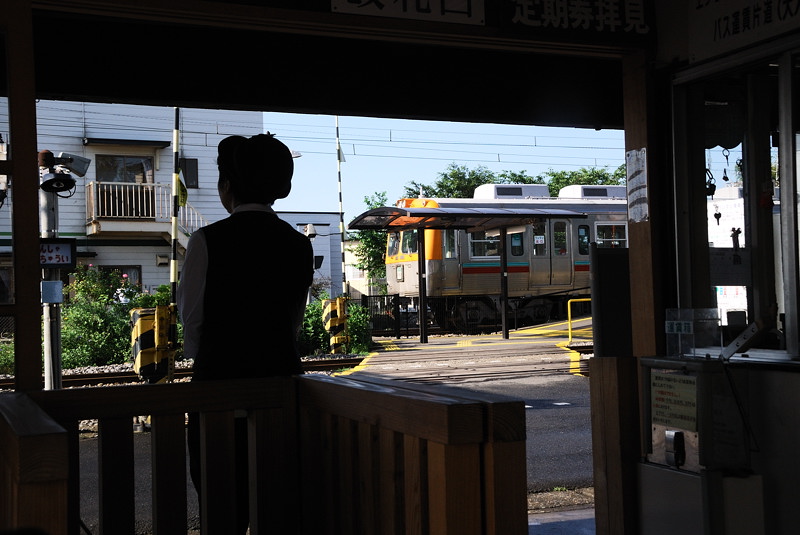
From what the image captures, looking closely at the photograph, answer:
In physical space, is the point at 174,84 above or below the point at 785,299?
above

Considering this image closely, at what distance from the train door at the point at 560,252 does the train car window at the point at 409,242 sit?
3.90m

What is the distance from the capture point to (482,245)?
77.5 feet

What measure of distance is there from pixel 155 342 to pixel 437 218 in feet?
33.2

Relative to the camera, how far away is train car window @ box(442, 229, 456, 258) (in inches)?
912

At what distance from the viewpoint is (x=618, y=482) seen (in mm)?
3676

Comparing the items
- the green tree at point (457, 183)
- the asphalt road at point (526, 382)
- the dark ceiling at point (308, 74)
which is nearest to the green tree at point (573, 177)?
the green tree at point (457, 183)

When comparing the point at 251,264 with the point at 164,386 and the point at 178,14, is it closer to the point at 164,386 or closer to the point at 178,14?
the point at 164,386

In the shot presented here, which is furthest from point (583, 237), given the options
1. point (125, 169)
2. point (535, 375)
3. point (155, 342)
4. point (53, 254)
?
point (53, 254)

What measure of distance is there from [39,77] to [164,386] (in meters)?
2.57

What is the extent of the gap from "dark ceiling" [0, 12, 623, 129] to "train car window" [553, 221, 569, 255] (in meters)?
18.7

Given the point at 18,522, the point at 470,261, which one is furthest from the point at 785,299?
the point at 470,261

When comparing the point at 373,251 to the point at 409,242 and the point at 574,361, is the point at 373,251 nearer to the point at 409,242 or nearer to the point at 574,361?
the point at 409,242

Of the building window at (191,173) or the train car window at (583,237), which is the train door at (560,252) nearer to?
the train car window at (583,237)

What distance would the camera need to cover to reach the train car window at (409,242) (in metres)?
Answer: 24.3
